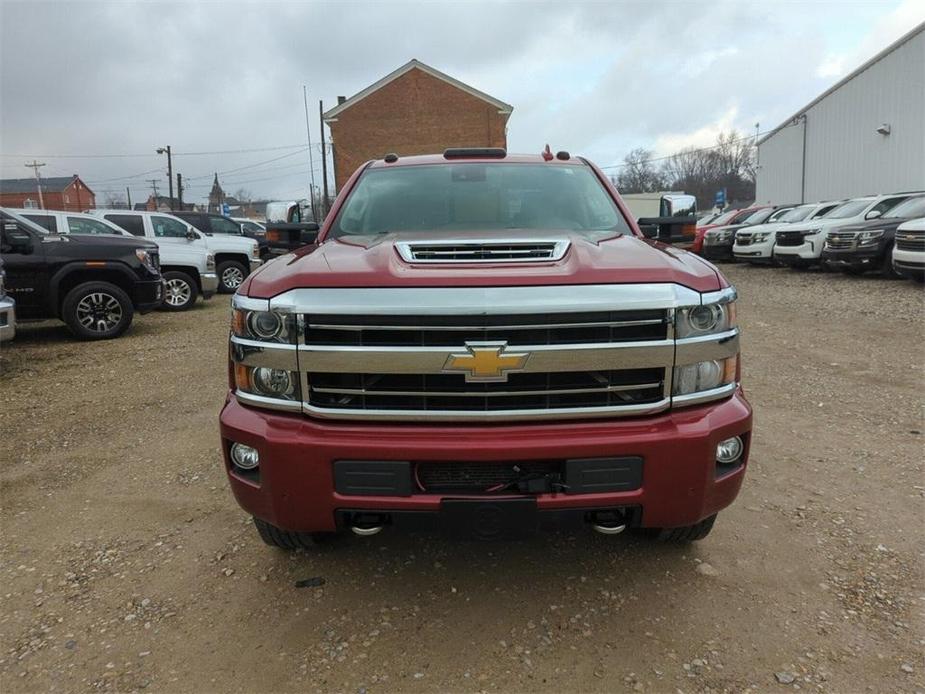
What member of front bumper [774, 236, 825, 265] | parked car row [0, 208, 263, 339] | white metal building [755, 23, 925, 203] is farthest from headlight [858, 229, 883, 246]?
white metal building [755, 23, 925, 203]

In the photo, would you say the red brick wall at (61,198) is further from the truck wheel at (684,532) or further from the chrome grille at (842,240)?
the truck wheel at (684,532)

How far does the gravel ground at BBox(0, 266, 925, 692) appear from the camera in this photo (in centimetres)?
225

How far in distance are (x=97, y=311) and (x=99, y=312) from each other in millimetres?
27

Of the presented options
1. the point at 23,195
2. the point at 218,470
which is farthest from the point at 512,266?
the point at 23,195

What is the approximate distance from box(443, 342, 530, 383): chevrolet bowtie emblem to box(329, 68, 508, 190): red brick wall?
33.7m

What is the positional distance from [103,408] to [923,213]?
13898 mm

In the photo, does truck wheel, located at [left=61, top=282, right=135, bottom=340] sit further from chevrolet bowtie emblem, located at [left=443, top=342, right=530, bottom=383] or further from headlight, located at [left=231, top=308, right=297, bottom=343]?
chevrolet bowtie emblem, located at [left=443, top=342, right=530, bottom=383]

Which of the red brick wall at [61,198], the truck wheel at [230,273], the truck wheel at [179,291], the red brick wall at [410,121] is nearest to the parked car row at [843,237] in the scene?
the truck wheel at [179,291]

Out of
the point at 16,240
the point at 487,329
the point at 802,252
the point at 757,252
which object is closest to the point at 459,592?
the point at 487,329

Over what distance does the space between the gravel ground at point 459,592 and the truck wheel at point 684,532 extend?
0.37ft

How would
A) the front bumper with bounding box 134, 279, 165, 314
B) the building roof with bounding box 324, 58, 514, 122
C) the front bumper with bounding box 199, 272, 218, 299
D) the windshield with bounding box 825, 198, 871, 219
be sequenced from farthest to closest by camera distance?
the building roof with bounding box 324, 58, 514, 122 < the windshield with bounding box 825, 198, 871, 219 < the front bumper with bounding box 199, 272, 218, 299 < the front bumper with bounding box 134, 279, 165, 314

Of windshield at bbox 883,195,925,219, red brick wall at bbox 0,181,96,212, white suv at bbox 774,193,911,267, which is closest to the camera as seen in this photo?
windshield at bbox 883,195,925,219

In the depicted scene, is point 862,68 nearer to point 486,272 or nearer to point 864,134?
point 864,134

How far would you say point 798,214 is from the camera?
16.8 m
